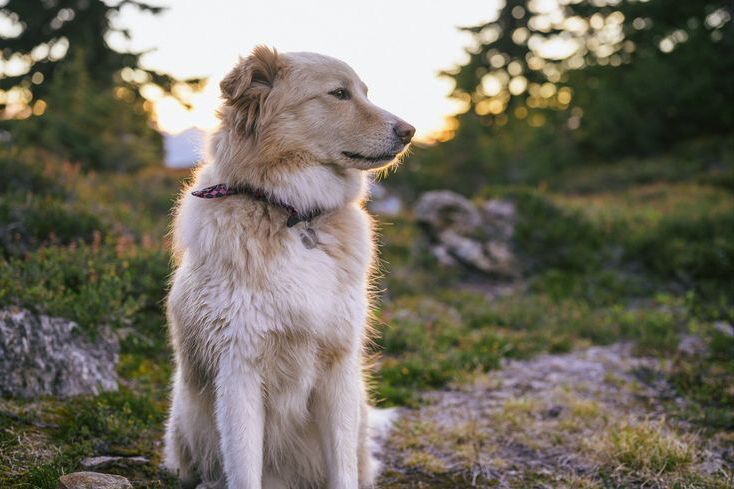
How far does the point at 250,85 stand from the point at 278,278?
994 mm

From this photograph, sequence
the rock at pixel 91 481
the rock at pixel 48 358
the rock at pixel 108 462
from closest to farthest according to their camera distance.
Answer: the rock at pixel 91 481 → the rock at pixel 108 462 → the rock at pixel 48 358

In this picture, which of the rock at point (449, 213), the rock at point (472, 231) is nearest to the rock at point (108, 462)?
the rock at point (472, 231)

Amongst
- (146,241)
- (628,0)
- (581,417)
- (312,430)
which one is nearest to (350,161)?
(312,430)

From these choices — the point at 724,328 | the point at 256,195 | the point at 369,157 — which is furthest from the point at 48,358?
the point at 724,328

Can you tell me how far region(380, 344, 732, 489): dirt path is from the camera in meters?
3.58

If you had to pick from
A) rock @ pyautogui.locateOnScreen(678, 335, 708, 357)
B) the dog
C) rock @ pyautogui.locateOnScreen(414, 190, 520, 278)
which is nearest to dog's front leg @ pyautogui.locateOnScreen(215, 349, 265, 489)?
the dog

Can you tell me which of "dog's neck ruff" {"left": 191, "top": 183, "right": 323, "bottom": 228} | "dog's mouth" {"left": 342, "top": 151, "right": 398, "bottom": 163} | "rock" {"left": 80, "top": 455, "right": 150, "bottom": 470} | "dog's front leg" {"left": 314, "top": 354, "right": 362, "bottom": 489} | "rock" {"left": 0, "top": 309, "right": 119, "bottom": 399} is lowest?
"rock" {"left": 80, "top": 455, "right": 150, "bottom": 470}

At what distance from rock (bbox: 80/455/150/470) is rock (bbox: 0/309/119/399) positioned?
31.9 inches

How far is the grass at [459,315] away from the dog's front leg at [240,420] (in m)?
0.87

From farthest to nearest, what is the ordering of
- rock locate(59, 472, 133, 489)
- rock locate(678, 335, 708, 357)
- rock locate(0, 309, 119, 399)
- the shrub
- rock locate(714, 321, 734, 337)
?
rock locate(714, 321, 734, 337) → rock locate(678, 335, 708, 357) → the shrub → rock locate(0, 309, 119, 399) → rock locate(59, 472, 133, 489)

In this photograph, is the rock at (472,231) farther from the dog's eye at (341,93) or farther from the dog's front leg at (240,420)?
the dog's front leg at (240,420)

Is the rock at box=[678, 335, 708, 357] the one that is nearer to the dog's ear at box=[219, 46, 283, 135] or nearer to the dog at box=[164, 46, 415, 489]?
the dog at box=[164, 46, 415, 489]

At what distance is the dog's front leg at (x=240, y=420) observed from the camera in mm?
2662

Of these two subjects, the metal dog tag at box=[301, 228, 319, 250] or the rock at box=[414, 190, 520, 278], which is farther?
the rock at box=[414, 190, 520, 278]
